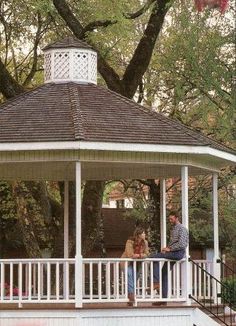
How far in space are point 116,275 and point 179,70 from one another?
16689 millimetres

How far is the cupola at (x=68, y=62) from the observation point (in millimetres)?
22984

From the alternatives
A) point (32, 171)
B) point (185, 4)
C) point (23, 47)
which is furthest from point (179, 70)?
point (32, 171)

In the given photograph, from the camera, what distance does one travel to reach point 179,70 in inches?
1388

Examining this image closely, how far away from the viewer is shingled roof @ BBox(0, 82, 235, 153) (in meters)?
20.0

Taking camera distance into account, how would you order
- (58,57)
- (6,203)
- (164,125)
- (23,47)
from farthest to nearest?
1. (23,47)
2. (6,203)
3. (58,57)
4. (164,125)

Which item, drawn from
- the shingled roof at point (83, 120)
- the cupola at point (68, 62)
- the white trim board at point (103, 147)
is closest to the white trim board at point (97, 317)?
the white trim board at point (103, 147)

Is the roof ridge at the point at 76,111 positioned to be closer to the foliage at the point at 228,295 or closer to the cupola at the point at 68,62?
the cupola at the point at 68,62

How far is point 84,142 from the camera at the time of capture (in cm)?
1944

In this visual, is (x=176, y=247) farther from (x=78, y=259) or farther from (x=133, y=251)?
(x=78, y=259)

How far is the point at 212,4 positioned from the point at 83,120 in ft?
40.1

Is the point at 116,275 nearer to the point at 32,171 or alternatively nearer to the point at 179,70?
the point at 32,171

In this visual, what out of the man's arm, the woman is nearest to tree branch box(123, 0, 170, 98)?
the woman

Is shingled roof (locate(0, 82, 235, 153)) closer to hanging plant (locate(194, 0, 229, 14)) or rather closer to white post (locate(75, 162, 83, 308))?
white post (locate(75, 162, 83, 308))

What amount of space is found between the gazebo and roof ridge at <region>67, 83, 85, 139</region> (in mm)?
20
